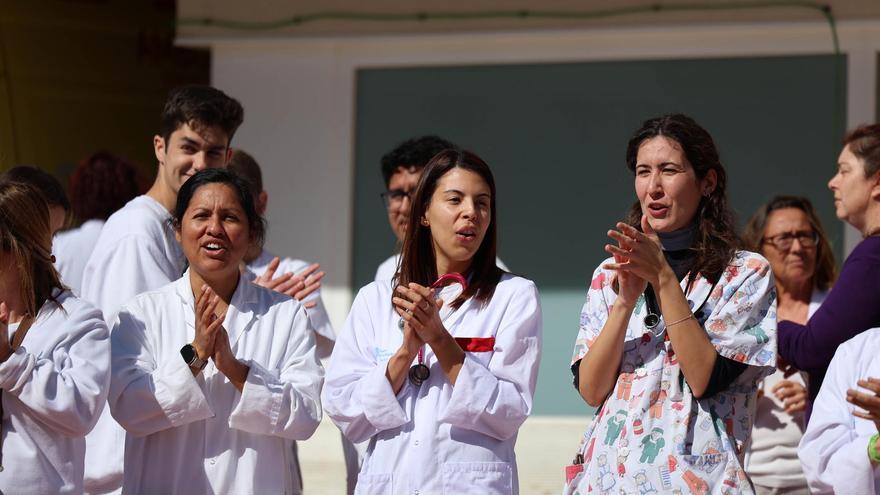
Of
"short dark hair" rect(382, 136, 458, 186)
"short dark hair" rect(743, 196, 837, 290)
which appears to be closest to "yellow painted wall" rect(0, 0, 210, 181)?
"short dark hair" rect(382, 136, 458, 186)

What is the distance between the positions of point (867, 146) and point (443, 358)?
1.54 meters

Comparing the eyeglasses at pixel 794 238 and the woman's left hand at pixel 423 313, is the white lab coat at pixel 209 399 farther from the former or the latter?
the eyeglasses at pixel 794 238

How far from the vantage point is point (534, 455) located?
8.45m

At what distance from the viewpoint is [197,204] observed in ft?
14.5

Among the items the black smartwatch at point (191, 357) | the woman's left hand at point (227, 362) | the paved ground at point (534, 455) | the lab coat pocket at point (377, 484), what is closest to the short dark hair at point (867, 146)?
the lab coat pocket at point (377, 484)

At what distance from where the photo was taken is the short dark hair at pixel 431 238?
423 cm

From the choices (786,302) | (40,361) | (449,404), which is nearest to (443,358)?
(449,404)

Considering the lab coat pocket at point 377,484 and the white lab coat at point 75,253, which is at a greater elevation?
the white lab coat at point 75,253

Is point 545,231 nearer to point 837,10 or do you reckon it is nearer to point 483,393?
point 837,10

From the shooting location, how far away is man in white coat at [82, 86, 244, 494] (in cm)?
469

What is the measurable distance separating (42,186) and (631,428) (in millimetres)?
2580

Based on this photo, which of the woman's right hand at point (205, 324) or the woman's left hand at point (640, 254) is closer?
the woman's left hand at point (640, 254)

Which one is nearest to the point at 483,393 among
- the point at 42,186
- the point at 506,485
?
the point at 506,485

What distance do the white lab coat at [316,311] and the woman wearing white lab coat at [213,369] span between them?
2.15 ft
